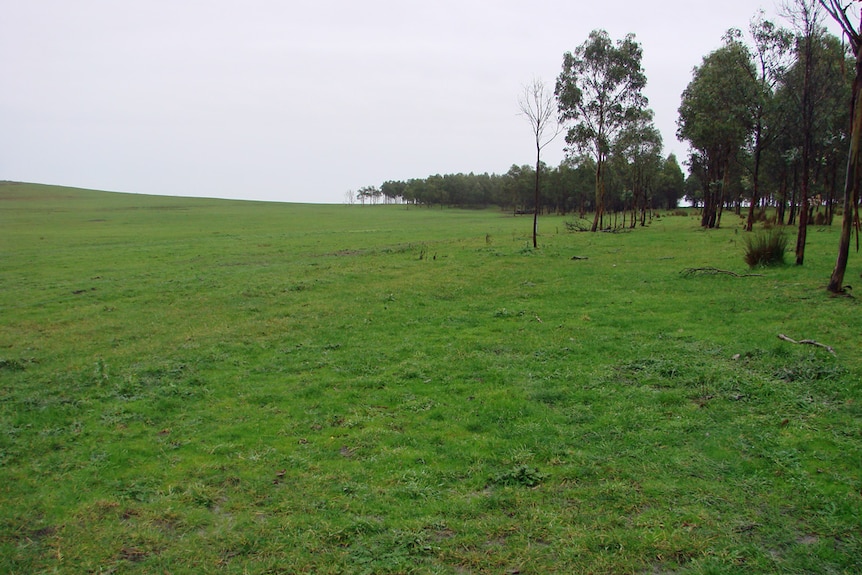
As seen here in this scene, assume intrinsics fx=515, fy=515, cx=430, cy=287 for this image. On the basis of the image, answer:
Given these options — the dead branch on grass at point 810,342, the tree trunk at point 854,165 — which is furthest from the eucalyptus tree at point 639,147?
the dead branch on grass at point 810,342

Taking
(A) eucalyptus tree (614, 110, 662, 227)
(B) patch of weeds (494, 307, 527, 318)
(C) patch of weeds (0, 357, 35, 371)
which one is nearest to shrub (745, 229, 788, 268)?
(B) patch of weeds (494, 307, 527, 318)

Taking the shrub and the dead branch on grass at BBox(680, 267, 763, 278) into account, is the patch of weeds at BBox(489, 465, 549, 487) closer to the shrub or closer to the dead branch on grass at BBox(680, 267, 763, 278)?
the dead branch on grass at BBox(680, 267, 763, 278)

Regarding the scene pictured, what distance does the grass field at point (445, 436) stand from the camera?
14.9 ft

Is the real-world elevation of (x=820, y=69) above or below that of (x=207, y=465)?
above

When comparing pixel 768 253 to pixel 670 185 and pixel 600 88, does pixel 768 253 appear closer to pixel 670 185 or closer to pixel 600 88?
pixel 600 88

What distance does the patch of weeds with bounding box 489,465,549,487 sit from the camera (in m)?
5.53

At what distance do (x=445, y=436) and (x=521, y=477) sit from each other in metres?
1.40

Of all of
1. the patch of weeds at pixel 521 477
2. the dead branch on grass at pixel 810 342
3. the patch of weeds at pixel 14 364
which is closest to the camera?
the patch of weeds at pixel 521 477

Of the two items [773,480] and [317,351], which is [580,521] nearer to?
[773,480]

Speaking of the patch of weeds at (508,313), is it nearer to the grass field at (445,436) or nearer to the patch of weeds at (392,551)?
the grass field at (445,436)

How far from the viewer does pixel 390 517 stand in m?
5.03

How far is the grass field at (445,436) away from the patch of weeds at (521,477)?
0.02 metres

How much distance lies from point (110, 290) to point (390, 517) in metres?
18.5

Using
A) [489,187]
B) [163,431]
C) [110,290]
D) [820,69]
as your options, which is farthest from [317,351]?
[489,187]
